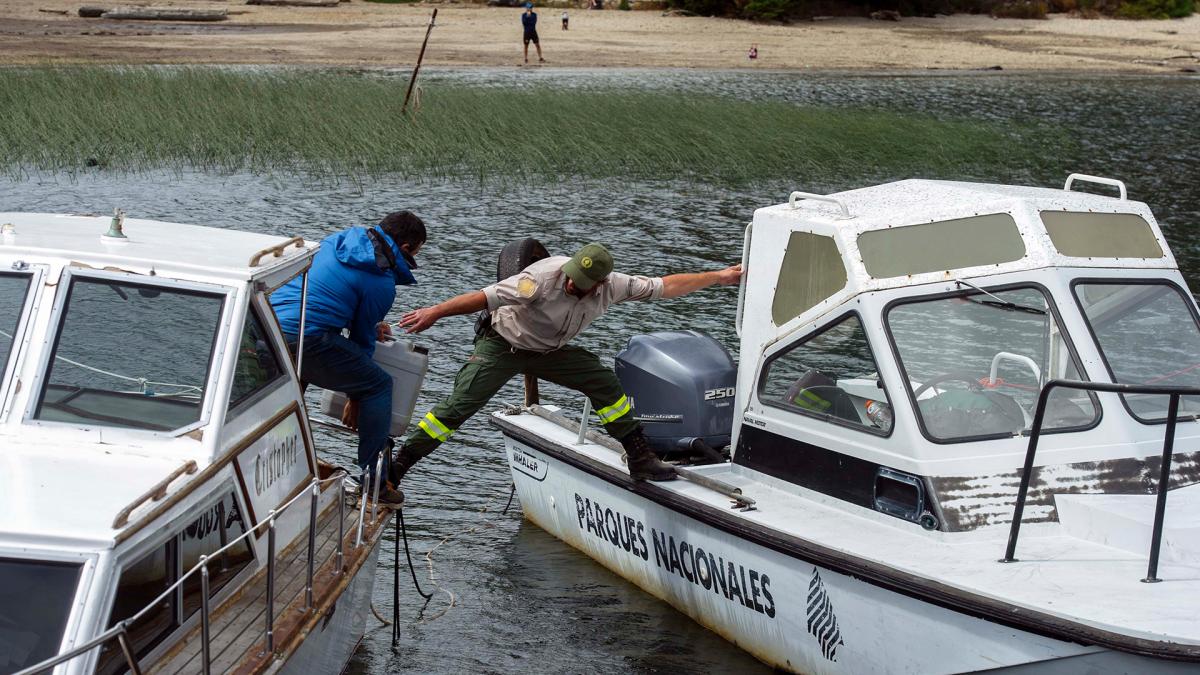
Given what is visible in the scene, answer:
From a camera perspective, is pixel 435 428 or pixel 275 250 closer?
pixel 275 250

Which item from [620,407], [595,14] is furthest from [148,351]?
[595,14]

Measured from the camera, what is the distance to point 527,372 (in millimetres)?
7441

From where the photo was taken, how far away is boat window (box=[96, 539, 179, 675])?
4680mm

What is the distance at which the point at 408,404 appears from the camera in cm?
761

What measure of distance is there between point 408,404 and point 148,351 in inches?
87.0

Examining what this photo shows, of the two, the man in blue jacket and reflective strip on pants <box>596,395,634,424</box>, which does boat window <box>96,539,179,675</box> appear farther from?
reflective strip on pants <box>596,395,634,424</box>

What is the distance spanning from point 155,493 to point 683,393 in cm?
365

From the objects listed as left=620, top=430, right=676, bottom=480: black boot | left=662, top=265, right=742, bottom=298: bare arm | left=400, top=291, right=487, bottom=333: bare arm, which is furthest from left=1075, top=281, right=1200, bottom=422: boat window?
left=400, top=291, right=487, bottom=333: bare arm

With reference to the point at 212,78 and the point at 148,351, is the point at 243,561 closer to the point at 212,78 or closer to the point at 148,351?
the point at 148,351

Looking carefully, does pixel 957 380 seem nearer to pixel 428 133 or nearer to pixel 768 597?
pixel 768 597

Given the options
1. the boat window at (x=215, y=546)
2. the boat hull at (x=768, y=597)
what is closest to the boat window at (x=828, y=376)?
the boat hull at (x=768, y=597)

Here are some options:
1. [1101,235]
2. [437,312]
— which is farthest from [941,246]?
[437,312]

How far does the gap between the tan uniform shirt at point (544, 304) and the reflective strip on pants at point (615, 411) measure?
45cm

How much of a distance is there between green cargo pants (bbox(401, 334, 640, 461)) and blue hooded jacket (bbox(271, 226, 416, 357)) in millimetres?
611
